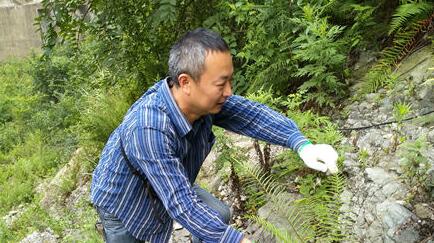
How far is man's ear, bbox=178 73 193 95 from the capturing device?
6.97 ft

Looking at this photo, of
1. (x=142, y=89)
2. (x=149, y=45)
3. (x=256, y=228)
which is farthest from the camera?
(x=142, y=89)

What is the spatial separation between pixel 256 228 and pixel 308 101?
1309 mm

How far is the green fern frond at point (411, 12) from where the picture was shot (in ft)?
12.9

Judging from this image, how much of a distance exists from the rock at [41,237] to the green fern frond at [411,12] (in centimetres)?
371

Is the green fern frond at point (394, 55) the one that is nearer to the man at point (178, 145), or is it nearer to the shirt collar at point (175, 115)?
the man at point (178, 145)

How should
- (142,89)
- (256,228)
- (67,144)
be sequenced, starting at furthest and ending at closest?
(67,144) < (142,89) < (256,228)

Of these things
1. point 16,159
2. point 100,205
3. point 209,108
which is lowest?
point 16,159

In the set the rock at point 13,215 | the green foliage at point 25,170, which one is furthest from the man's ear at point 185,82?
the green foliage at point 25,170

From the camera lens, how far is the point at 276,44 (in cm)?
466

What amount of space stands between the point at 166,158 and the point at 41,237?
12.5 feet

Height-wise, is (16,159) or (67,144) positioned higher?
(67,144)

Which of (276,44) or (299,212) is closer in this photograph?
(299,212)

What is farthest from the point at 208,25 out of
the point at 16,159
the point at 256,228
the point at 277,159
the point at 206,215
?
the point at 16,159

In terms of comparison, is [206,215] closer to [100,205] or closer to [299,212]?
[100,205]
